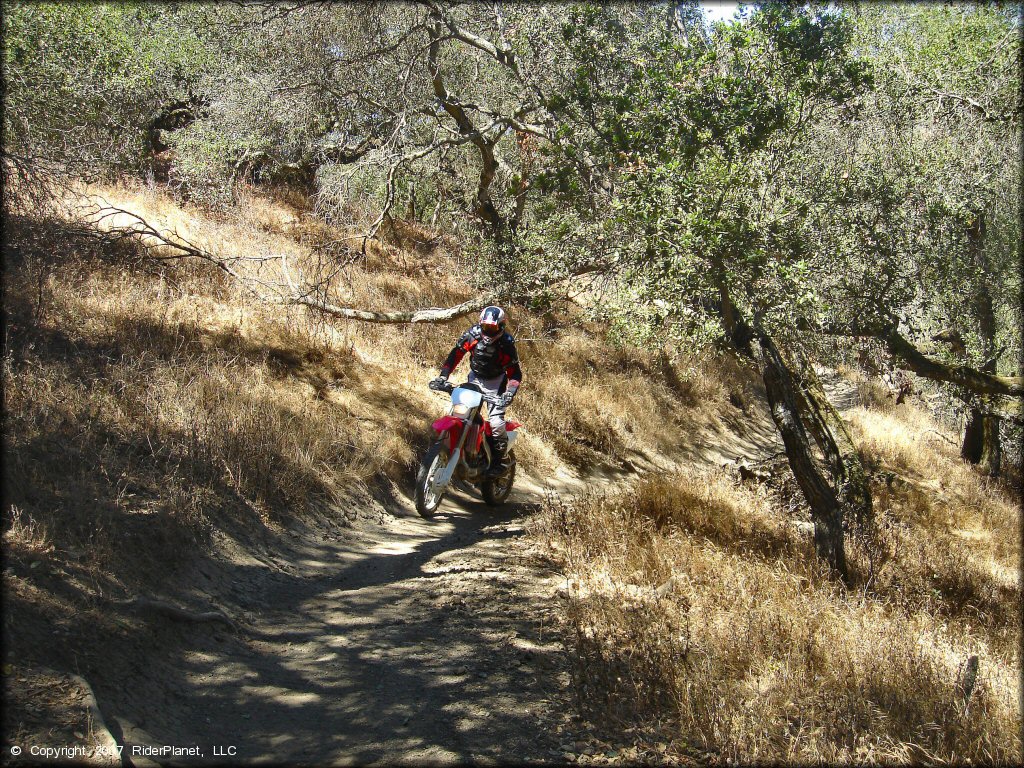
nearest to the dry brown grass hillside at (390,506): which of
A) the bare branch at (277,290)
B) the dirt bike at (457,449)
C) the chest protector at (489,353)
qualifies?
the bare branch at (277,290)

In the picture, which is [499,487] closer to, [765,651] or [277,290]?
[765,651]

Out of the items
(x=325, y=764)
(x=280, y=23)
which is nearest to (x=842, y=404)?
(x=280, y=23)

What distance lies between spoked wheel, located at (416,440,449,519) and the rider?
0.84 m

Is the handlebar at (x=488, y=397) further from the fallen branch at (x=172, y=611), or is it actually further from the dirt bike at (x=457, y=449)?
the fallen branch at (x=172, y=611)

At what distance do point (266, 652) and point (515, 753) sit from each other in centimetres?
184

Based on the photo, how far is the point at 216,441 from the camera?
21.2 feet

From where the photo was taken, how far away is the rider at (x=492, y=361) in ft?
25.6

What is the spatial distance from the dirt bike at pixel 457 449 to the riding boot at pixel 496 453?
49mm

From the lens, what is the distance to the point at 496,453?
320 inches

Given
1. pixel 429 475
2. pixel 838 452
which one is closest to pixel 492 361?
pixel 429 475

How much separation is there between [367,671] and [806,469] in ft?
18.5

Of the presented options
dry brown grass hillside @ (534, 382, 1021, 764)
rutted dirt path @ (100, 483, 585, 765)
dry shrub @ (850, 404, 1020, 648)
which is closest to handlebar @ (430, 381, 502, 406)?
dry brown grass hillside @ (534, 382, 1021, 764)

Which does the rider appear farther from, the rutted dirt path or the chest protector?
the rutted dirt path

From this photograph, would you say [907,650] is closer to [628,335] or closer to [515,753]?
[515,753]
